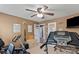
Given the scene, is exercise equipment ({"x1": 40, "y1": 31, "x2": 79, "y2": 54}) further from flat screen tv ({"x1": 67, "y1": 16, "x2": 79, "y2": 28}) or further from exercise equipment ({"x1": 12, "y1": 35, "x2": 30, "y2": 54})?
exercise equipment ({"x1": 12, "y1": 35, "x2": 30, "y2": 54})

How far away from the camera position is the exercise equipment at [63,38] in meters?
2.01

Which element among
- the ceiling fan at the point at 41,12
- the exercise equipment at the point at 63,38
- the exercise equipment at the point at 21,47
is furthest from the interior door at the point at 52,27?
the exercise equipment at the point at 21,47

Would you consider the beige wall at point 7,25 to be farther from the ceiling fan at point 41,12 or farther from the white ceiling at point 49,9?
the ceiling fan at point 41,12

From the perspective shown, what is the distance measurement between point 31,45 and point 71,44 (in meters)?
0.72

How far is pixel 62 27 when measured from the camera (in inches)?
80.4

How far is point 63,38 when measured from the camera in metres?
2.07

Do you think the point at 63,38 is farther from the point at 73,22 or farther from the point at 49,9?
the point at 49,9

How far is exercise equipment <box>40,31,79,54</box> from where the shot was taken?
201cm

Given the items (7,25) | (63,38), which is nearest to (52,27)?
(63,38)

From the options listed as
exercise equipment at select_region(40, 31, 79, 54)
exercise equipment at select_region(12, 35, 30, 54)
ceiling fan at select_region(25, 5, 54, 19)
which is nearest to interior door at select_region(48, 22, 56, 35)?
exercise equipment at select_region(40, 31, 79, 54)

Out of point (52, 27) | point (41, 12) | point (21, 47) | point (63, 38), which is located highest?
point (41, 12)
